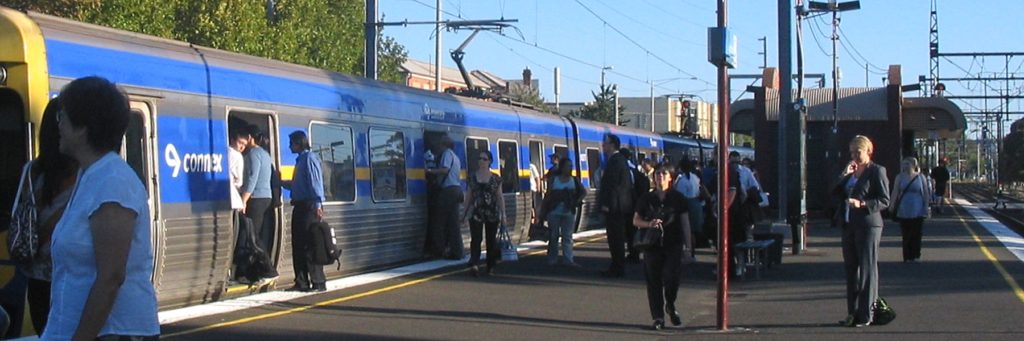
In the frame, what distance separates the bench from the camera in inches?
635

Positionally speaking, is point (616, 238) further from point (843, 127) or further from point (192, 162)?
point (843, 127)

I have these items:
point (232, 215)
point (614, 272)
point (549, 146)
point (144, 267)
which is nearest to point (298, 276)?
point (232, 215)

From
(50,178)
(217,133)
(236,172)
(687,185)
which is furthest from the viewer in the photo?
(687,185)

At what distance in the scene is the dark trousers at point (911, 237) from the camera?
18375 millimetres

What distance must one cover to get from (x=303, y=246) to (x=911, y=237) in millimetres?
9094

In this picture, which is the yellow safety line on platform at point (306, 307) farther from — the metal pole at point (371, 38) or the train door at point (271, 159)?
the metal pole at point (371, 38)

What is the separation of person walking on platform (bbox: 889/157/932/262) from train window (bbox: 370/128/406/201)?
6.87 m

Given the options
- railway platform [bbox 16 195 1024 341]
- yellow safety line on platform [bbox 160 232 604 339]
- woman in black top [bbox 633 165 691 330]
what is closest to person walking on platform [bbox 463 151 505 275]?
railway platform [bbox 16 195 1024 341]

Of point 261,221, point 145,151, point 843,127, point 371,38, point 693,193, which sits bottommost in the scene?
point 261,221

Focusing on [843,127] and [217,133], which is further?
[843,127]

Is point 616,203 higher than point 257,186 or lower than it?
lower

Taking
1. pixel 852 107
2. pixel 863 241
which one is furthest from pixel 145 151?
pixel 852 107

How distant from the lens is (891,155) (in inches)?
1262

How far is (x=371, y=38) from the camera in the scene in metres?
26.7
